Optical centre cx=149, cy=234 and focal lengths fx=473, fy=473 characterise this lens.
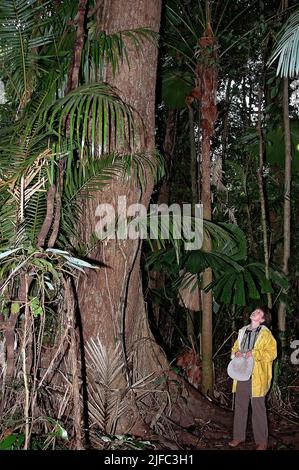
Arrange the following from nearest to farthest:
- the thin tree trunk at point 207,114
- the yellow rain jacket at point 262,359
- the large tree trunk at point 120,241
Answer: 1. the large tree trunk at point 120,241
2. the yellow rain jacket at point 262,359
3. the thin tree trunk at point 207,114

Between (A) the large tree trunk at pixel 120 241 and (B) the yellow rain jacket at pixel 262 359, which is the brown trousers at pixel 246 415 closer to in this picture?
(B) the yellow rain jacket at pixel 262 359

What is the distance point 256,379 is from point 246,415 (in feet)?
0.95

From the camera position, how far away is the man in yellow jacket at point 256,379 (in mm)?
3383

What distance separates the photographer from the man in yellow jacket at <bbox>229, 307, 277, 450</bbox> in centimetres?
Answer: 338

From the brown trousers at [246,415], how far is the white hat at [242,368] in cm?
7

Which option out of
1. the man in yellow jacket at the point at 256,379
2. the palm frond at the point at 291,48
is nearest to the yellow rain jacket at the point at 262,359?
the man in yellow jacket at the point at 256,379

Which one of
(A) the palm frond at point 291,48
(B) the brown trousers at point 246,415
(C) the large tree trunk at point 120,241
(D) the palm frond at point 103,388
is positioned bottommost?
(B) the brown trousers at point 246,415

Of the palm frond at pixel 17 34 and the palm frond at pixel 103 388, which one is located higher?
the palm frond at pixel 17 34

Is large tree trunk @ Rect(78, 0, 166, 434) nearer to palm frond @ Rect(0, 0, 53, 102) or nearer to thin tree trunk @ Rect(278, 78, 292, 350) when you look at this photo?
palm frond @ Rect(0, 0, 53, 102)

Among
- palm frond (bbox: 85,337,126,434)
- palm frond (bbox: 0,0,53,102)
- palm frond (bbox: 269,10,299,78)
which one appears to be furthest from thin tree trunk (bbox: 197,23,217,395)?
palm frond (bbox: 0,0,53,102)

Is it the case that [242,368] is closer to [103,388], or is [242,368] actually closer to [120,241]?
[103,388]

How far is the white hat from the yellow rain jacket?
42 mm
